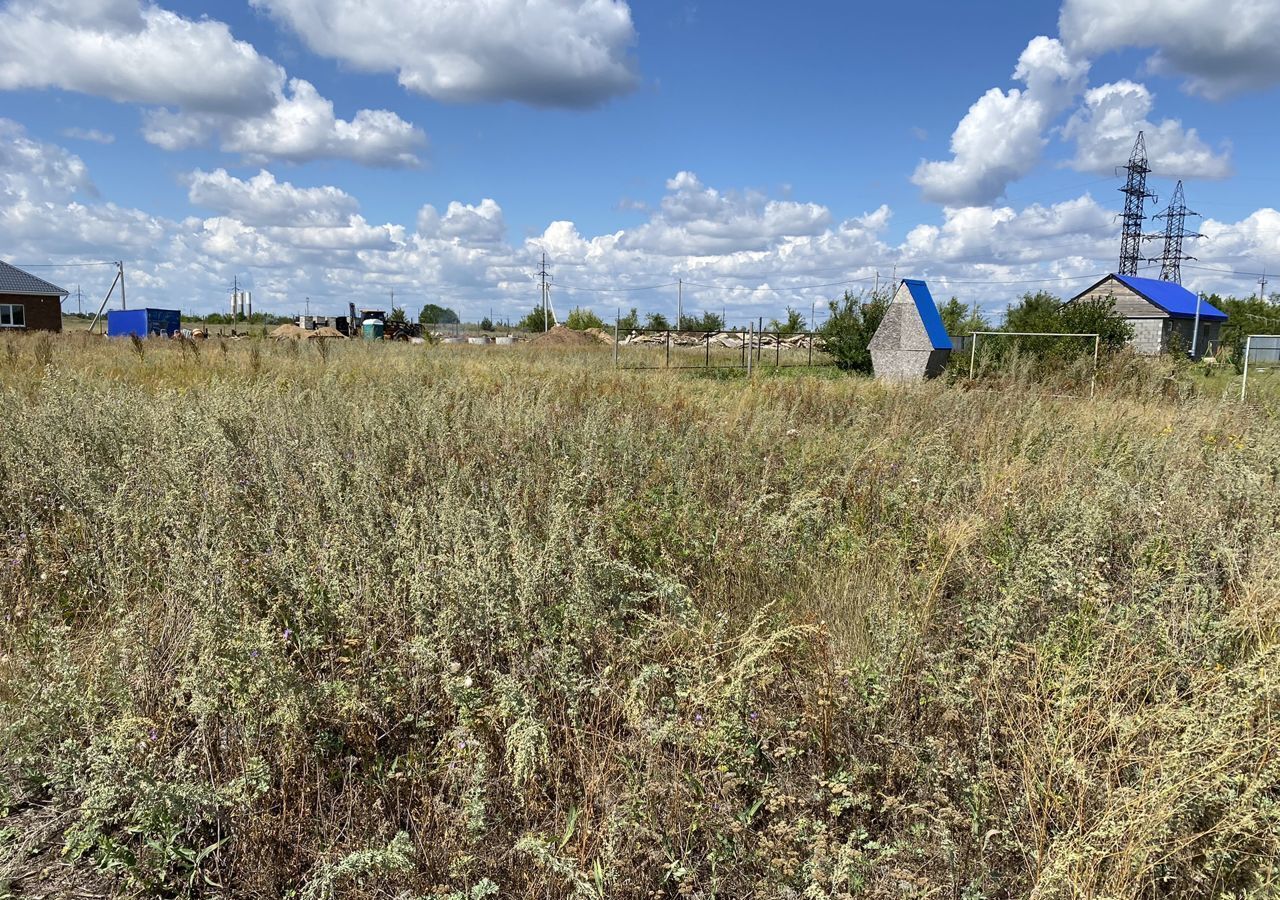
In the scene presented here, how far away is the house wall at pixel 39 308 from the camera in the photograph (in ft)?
122

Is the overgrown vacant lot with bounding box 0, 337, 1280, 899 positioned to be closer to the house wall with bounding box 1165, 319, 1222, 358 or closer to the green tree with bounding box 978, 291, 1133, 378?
the green tree with bounding box 978, 291, 1133, 378

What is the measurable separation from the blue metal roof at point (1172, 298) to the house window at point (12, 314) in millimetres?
62152

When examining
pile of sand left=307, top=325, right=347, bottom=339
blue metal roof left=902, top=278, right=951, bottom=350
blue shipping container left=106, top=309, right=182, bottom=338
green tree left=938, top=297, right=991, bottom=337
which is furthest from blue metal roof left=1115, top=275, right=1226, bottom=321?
blue shipping container left=106, top=309, right=182, bottom=338

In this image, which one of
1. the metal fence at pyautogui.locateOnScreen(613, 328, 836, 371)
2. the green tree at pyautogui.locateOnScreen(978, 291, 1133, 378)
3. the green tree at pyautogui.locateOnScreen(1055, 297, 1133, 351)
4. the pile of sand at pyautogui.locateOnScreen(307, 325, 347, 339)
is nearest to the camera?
the green tree at pyautogui.locateOnScreen(978, 291, 1133, 378)

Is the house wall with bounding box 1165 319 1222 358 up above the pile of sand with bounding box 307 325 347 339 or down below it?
above

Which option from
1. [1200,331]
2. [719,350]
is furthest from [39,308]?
[1200,331]

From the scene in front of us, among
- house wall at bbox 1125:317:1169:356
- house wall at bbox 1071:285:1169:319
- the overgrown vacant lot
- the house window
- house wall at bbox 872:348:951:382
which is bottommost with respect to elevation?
the overgrown vacant lot

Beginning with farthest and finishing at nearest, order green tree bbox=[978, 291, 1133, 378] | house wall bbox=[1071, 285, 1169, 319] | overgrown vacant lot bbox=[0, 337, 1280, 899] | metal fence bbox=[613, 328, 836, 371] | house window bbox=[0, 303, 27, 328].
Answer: house wall bbox=[1071, 285, 1169, 319] < house window bbox=[0, 303, 27, 328] < metal fence bbox=[613, 328, 836, 371] < green tree bbox=[978, 291, 1133, 378] < overgrown vacant lot bbox=[0, 337, 1280, 899]

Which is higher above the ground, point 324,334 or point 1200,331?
point 1200,331

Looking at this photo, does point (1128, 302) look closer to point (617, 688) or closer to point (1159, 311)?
point (1159, 311)

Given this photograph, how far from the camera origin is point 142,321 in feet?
115

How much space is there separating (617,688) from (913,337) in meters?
18.5

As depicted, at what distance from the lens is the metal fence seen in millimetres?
22672

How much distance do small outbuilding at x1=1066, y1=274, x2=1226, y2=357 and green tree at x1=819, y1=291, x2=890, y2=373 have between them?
2226 centimetres
